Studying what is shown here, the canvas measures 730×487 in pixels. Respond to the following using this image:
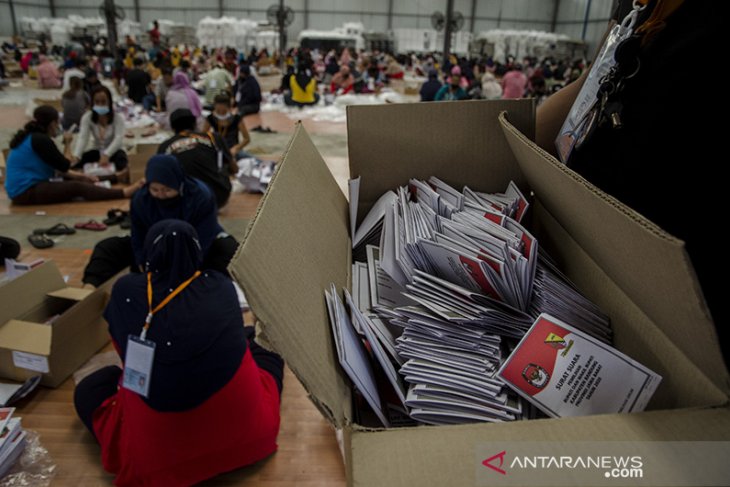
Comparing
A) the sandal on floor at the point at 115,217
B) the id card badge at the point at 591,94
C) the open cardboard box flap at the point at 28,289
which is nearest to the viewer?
the id card badge at the point at 591,94

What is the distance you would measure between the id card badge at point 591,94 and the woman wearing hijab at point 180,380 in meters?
1.31

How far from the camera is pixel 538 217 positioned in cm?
119

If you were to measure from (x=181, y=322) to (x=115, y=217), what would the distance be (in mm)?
3041

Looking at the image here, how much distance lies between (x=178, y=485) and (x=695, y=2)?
205 centimetres

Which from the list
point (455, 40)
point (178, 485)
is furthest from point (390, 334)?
point (455, 40)

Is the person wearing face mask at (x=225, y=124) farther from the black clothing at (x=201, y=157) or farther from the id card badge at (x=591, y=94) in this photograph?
the id card badge at (x=591, y=94)

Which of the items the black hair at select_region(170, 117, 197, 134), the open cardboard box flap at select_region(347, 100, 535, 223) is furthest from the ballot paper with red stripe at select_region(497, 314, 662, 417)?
the black hair at select_region(170, 117, 197, 134)

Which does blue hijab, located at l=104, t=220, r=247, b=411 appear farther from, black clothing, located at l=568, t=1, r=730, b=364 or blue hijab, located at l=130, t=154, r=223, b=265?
black clothing, located at l=568, t=1, r=730, b=364

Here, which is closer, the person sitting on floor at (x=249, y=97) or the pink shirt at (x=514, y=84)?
the person sitting on floor at (x=249, y=97)

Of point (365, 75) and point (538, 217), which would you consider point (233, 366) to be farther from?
point (365, 75)

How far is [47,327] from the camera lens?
2271 millimetres

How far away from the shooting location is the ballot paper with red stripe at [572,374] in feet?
2.21

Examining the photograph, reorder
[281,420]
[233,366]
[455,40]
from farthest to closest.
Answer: [455,40], [281,420], [233,366]

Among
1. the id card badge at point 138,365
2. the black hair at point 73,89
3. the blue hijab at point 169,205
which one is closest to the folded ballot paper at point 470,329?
the id card badge at point 138,365
